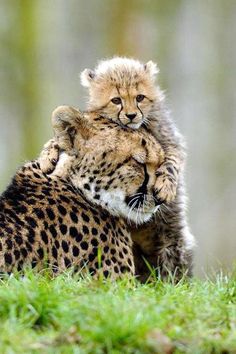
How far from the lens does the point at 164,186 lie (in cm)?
646

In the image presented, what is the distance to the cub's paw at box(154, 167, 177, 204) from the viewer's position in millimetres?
6445

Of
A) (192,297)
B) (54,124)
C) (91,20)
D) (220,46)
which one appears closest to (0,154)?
(91,20)

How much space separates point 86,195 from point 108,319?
1.93 meters

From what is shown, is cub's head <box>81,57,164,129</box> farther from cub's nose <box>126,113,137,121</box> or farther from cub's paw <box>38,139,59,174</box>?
cub's paw <box>38,139,59,174</box>

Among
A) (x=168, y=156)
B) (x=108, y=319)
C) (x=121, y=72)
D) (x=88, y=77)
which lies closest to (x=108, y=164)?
(x=168, y=156)

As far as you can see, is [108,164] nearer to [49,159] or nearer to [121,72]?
[49,159]

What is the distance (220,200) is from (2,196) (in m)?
10.9

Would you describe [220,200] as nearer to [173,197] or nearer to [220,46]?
[220,46]

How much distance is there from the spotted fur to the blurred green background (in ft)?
25.3

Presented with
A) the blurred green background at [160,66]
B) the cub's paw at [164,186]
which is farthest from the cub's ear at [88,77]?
the blurred green background at [160,66]

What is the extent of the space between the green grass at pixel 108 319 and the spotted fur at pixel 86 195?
0.79 metres

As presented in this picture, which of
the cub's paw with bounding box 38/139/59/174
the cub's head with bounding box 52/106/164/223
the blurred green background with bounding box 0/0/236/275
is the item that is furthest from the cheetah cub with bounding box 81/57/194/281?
the blurred green background with bounding box 0/0/236/275

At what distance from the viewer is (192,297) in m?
5.24

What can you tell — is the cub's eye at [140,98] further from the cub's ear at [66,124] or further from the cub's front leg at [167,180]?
the cub's ear at [66,124]
